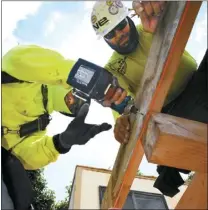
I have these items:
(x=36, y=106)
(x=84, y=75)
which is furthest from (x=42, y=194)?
(x=84, y=75)

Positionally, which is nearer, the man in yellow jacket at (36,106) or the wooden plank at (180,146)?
the wooden plank at (180,146)

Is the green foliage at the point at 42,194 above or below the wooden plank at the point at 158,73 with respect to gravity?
below

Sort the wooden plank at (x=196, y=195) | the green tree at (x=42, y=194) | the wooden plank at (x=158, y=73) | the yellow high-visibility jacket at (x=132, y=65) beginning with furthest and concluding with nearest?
the green tree at (x=42, y=194), the yellow high-visibility jacket at (x=132, y=65), the wooden plank at (x=158, y=73), the wooden plank at (x=196, y=195)

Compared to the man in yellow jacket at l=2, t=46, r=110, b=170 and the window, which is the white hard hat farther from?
the window

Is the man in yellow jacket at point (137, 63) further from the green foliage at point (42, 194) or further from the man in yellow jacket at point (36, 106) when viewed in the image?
the green foliage at point (42, 194)

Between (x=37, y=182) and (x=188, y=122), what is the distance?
1340 centimetres

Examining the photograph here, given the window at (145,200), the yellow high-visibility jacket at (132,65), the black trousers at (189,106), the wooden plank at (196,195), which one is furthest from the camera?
the window at (145,200)

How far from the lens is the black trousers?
9.88 feet

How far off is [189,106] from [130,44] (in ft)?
3.20

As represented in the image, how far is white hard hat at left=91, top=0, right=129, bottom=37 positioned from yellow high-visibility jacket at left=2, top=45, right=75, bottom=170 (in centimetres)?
72

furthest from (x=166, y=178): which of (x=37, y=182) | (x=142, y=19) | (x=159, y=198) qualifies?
(x=37, y=182)

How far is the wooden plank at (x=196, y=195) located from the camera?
1309 millimetres

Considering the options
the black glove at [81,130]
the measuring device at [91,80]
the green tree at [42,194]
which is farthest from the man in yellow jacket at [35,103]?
the green tree at [42,194]

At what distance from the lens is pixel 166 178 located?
10.7ft
